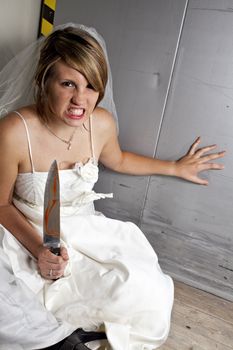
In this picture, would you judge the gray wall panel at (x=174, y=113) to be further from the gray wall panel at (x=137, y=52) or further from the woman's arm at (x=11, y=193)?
the woman's arm at (x=11, y=193)

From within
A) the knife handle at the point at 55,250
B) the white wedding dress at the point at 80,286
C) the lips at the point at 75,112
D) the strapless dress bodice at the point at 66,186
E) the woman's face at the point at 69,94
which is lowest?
the white wedding dress at the point at 80,286

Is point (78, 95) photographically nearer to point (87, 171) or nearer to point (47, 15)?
point (87, 171)

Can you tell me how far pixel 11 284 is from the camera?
894 mm

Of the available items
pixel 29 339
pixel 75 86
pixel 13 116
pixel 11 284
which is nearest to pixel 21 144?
pixel 13 116

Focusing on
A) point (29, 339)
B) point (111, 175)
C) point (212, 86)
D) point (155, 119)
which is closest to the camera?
point (29, 339)

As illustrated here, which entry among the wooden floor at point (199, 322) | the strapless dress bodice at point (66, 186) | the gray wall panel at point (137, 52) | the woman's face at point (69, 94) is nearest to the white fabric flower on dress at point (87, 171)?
the strapless dress bodice at point (66, 186)

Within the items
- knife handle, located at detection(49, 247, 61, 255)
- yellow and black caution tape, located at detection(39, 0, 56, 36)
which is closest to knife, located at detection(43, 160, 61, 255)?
knife handle, located at detection(49, 247, 61, 255)

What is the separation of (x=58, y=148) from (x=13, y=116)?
18 centimetres

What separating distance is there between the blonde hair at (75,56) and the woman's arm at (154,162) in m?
0.26

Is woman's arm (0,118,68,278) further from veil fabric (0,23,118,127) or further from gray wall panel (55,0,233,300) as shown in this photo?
gray wall panel (55,0,233,300)

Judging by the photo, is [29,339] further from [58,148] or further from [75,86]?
[75,86]

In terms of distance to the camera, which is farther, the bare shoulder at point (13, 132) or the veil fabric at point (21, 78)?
the veil fabric at point (21, 78)

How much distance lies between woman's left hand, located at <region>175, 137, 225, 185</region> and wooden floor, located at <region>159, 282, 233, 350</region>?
1.66 ft

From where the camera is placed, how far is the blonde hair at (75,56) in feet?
3.04
